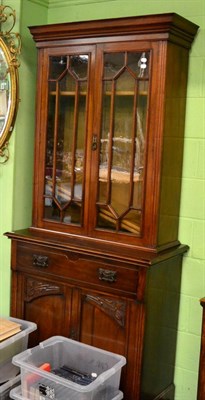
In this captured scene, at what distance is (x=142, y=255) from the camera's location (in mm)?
2752

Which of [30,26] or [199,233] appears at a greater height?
[30,26]

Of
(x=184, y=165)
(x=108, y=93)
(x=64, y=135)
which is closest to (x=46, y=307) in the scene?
(x=64, y=135)

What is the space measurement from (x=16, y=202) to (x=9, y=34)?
3.23 ft

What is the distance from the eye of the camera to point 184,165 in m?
3.00

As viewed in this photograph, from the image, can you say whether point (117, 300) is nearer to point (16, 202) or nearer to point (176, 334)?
point (176, 334)

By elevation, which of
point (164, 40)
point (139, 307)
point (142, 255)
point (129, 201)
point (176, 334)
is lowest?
point (176, 334)

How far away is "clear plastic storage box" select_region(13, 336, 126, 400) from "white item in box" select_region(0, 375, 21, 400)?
7.0 inches

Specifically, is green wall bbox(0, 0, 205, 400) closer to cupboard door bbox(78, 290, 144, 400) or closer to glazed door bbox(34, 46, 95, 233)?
glazed door bbox(34, 46, 95, 233)

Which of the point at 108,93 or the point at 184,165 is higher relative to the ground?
the point at 108,93

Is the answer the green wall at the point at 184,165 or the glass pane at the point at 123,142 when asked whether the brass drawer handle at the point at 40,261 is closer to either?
the green wall at the point at 184,165

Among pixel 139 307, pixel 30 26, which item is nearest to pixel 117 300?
pixel 139 307

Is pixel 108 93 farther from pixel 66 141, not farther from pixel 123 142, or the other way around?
pixel 66 141

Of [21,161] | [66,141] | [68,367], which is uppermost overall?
[66,141]

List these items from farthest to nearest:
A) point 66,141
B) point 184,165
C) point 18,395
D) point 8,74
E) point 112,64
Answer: point 8,74 < point 66,141 < point 184,165 < point 112,64 < point 18,395
